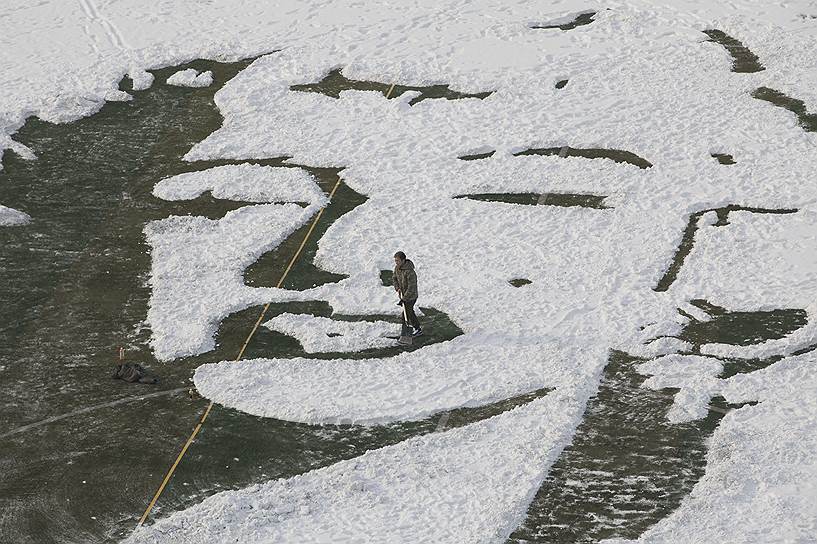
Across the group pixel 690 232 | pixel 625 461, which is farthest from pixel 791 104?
pixel 625 461

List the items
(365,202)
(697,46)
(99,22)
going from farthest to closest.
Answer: (99,22) < (697,46) < (365,202)

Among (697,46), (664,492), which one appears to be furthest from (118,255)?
(697,46)

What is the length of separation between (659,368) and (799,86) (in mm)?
A: 12839

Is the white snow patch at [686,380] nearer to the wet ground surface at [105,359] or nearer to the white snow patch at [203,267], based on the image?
the wet ground surface at [105,359]

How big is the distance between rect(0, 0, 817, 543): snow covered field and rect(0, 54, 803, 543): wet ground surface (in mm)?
299

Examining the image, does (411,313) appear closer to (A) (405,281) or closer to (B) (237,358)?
(A) (405,281)

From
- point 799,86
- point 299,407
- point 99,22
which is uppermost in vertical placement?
point 99,22

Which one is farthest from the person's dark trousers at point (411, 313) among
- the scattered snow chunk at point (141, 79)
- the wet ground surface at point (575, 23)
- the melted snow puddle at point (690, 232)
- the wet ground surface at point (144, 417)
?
the wet ground surface at point (575, 23)

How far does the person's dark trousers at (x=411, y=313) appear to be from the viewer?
743 inches

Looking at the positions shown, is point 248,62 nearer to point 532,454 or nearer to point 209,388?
point 209,388

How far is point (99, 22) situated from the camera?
34.7m

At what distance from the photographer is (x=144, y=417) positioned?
17.3 meters

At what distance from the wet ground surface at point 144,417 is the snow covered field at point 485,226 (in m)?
0.30

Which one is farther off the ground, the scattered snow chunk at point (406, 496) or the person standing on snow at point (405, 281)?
the person standing on snow at point (405, 281)
